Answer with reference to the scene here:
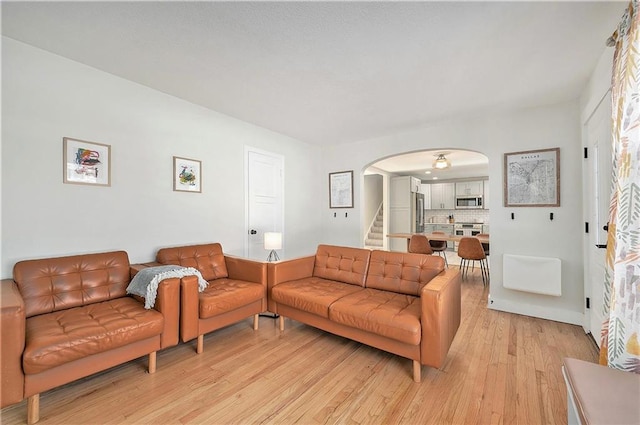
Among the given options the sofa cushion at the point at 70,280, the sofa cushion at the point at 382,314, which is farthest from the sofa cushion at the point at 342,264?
the sofa cushion at the point at 70,280

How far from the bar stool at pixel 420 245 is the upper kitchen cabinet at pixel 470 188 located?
13.5 ft

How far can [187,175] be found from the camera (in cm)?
325

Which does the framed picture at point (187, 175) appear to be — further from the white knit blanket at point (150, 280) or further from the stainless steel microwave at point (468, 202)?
the stainless steel microwave at point (468, 202)

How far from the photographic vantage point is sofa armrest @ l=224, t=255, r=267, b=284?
296 centimetres

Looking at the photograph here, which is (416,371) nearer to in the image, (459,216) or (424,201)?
(424,201)

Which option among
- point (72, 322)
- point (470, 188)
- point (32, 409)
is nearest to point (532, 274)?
point (72, 322)

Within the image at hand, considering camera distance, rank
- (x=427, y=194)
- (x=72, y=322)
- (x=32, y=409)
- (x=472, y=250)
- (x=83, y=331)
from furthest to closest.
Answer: (x=427, y=194) → (x=472, y=250) → (x=72, y=322) → (x=83, y=331) → (x=32, y=409)

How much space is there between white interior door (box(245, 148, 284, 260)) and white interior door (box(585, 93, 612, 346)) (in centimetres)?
372

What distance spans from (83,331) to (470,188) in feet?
29.9

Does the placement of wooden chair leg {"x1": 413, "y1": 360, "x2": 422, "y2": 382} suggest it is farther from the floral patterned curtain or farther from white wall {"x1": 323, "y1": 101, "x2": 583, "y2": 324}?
white wall {"x1": 323, "y1": 101, "x2": 583, "y2": 324}

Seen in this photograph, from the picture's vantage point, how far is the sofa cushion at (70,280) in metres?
2.02

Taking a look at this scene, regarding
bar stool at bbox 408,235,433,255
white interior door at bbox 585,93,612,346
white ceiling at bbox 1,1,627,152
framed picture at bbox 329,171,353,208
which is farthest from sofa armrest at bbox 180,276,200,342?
bar stool at bbox 408,235,433,255

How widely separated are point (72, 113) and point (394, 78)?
2.99m

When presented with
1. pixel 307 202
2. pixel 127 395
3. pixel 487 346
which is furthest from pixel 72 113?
pixel 487 346
